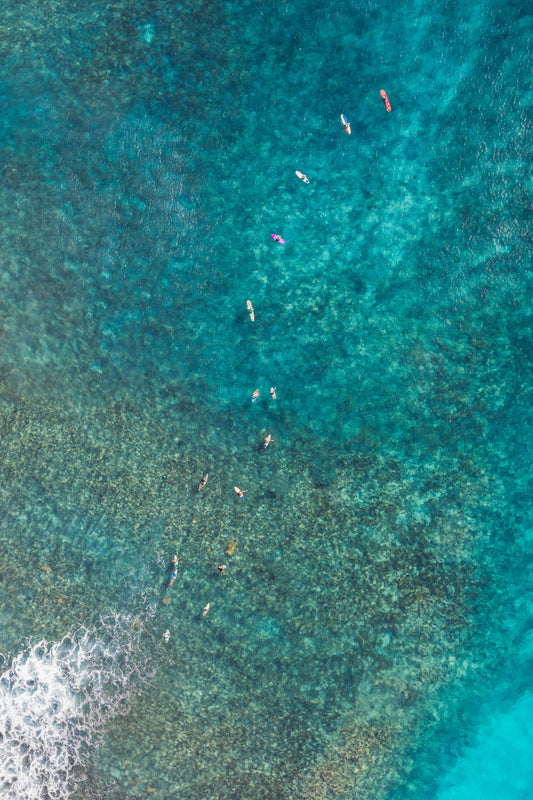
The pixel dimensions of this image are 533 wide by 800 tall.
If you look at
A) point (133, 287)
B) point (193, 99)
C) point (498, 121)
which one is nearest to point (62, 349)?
point (133, 287)

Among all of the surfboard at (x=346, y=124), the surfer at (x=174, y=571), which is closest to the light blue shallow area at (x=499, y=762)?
the surfer at (x=174, y=571)

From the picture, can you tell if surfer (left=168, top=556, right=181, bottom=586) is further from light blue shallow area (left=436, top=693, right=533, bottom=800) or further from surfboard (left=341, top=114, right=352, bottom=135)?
surfboard (left=341, top=114, right=352, bottom=135)

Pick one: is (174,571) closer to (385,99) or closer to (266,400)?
(266,400)

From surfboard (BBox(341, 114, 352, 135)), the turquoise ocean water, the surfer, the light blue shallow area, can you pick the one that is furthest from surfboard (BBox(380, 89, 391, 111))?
the light blue shallow area

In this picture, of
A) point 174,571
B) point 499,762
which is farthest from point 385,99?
point 499,762

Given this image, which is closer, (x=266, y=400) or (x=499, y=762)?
(x=499, y=762)

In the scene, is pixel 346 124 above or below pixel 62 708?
above

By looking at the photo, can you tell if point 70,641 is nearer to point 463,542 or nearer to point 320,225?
point 463,542
